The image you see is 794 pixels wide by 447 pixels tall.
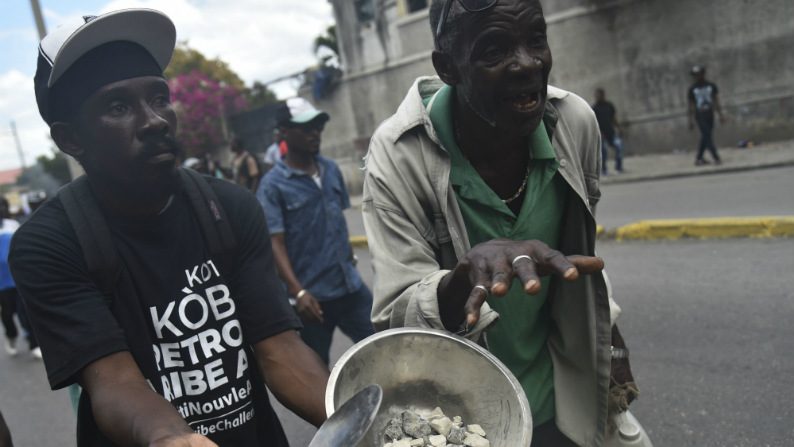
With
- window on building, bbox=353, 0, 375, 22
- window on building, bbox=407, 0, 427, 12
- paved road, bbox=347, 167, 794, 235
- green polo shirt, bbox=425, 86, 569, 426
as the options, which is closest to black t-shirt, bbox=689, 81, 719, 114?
paved road, bbox=347, 167, 794, 235

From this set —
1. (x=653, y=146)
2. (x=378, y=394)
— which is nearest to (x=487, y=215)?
(x=378, y=394)

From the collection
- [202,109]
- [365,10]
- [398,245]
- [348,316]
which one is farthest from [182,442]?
[202,109]

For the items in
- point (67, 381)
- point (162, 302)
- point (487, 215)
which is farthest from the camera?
point (487, 215)

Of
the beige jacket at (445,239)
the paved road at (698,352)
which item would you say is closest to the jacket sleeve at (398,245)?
the beige jacket at (445,239)

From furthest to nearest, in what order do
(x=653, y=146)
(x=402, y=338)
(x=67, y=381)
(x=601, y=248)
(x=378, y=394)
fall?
(x=653, y=146), (x=601, y=248), (x=67, y=381), (x=402, y=338), (x=378, y=394)

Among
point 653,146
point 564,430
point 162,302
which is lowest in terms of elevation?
point 653,146

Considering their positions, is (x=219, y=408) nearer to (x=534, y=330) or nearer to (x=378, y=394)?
(x=378, y=394)

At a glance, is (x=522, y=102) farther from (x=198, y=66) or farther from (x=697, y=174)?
(x=198, y=66)

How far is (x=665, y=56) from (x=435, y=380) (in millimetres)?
12323

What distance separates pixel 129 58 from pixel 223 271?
571 mm

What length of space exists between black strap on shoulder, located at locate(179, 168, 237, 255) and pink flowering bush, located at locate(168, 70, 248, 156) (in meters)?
18.2

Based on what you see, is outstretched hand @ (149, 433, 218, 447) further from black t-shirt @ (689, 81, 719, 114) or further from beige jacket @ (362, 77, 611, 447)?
black t-shirt @ (689, 81, 719, 114)

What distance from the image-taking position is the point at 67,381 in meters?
1.35

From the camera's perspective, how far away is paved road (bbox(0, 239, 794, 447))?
302 centimetres
